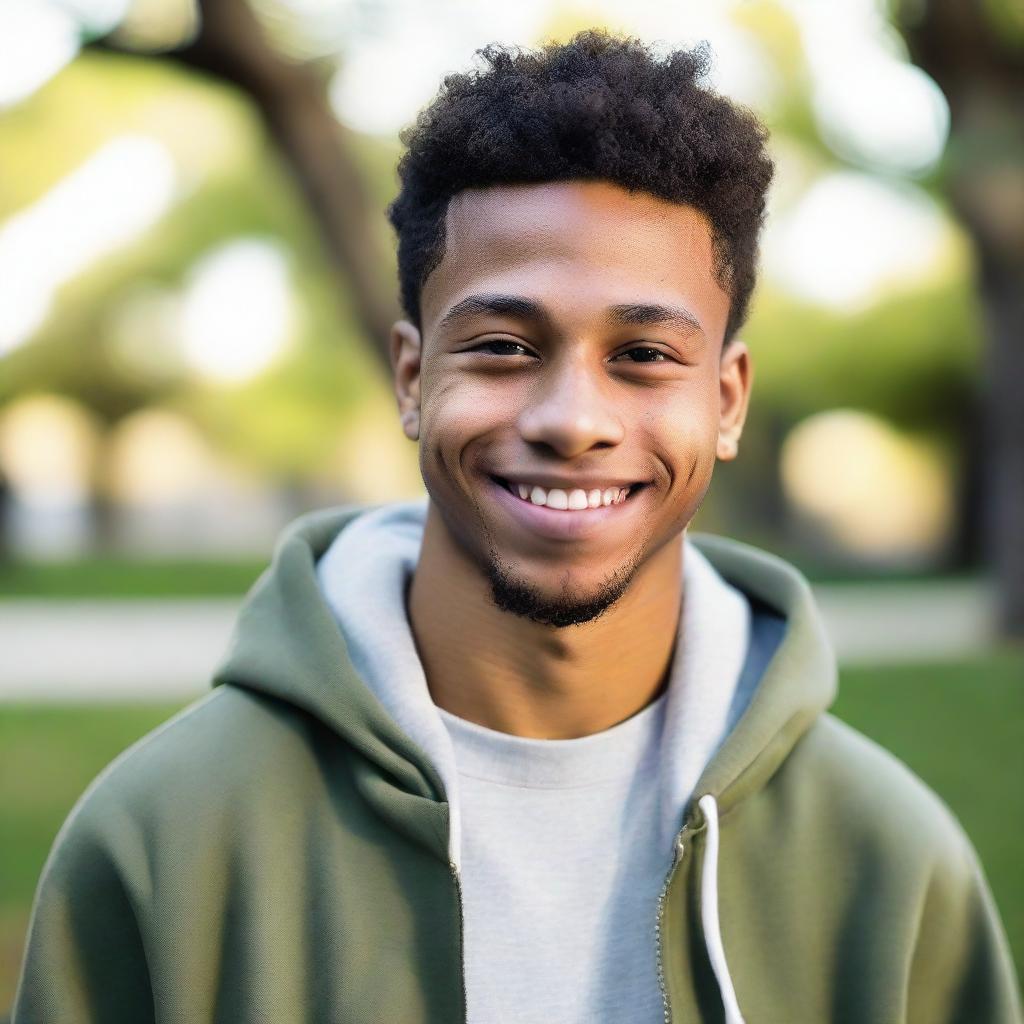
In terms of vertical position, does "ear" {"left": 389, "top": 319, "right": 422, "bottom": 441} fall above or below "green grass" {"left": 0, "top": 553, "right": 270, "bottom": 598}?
above

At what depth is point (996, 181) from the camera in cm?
831

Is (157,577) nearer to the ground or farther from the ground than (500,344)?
nearer to the ground

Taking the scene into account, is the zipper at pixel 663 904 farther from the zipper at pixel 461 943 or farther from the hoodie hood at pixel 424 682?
the zipper at pixel 461 943

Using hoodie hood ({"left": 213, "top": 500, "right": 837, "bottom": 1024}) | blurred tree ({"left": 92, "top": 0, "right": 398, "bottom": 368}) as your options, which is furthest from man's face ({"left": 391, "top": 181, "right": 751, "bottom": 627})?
blurred tree ({"left": 92, "top": 0, "right": 398, "bottom": 368})

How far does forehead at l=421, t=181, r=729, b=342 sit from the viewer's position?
2059 millimetres

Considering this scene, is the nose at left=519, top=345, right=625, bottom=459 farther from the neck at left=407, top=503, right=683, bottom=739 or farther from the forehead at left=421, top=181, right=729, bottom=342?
the neck at left=407, top=503, right=683, bottom=739

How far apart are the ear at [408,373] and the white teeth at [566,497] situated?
326 mm

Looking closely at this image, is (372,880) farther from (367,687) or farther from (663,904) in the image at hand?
(663,904)

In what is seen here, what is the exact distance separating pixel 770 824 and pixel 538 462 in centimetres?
79

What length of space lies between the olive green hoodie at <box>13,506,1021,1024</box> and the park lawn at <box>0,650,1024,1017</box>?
114 inches

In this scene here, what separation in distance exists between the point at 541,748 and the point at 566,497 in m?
0.48

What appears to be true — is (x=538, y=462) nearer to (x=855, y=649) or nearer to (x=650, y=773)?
(x=650, y=773)

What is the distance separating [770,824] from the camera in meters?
2.24

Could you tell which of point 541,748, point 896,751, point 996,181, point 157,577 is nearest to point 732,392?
point 541,748
